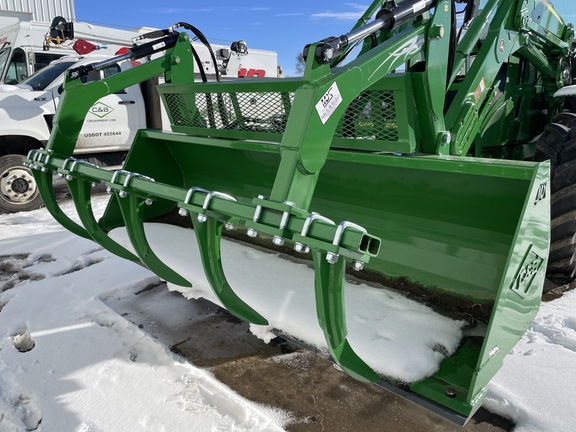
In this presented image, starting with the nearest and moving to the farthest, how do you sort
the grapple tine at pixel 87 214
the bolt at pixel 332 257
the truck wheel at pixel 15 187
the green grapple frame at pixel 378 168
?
1. the bolt at pixel 332 257
2. the green grapple frame at pixel 378 168
3. the grapple tine at pixel 87 214
4. the truck wheel at pixel 15 187

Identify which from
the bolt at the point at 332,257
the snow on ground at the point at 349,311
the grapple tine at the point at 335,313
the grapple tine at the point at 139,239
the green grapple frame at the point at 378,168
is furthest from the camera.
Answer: the grapple tine at the point at 139,239

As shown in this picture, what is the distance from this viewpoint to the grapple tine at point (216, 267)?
2057 millimetres

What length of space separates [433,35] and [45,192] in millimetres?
2633

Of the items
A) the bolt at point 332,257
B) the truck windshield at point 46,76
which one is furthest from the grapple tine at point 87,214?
the truck windshield at point 46,76

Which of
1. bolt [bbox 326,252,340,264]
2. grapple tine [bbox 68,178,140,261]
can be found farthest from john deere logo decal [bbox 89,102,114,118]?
bolt [bbox 326,252,340,264]

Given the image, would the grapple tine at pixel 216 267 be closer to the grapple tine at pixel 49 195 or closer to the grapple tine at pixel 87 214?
the grapple tine at pixel 87 214

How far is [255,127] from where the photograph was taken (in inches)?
117

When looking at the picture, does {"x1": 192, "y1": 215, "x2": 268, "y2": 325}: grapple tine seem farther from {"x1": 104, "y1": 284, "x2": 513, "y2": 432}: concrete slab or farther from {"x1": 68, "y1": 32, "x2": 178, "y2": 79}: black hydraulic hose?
{"x1": 68, "y1": 32, "x2": 178, "y2": 79}: black hydraulic hose

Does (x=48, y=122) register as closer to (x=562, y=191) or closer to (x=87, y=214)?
(x=87, y=214)

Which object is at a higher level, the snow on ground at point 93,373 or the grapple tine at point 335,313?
the grapple tine at point 335,313

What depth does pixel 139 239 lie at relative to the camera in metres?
2.61

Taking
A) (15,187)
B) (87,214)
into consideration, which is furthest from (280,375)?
(15,187)

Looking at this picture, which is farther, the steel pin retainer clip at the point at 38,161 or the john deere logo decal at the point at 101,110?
the john deere logo decal at the point at 101,110

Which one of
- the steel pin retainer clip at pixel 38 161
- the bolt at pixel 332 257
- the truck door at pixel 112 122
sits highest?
the truck door at pixel 112 122
